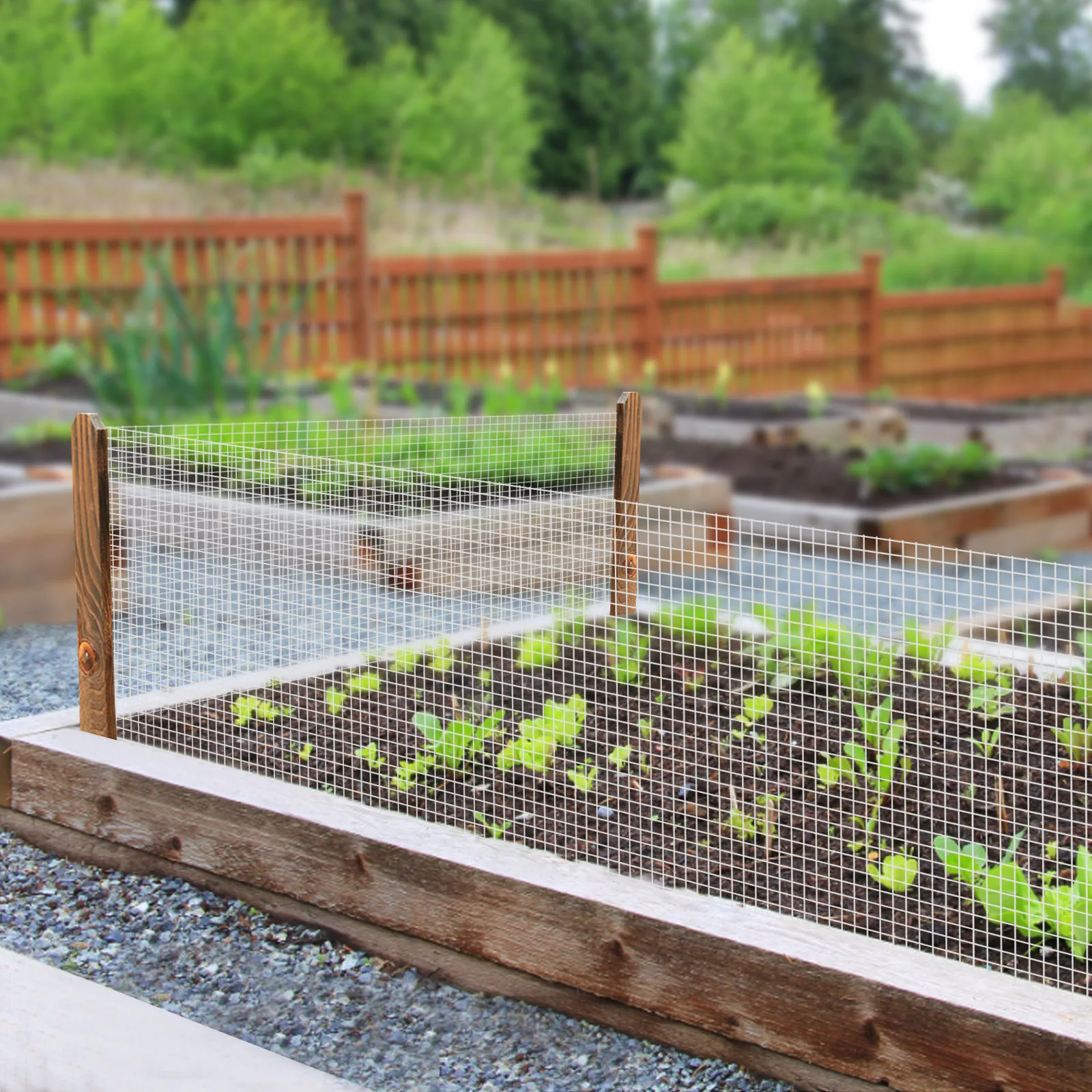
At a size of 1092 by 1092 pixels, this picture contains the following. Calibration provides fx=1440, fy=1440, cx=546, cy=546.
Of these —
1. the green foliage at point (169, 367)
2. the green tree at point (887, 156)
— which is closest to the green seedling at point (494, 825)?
the green foliage at point (169, 367)

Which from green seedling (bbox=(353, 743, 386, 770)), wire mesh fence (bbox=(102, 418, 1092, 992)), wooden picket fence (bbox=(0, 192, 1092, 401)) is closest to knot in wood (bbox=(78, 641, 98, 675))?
wire mesh fence (bbox=(102, 418, 1092, 992))

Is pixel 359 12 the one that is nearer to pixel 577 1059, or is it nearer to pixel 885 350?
pixel 885 350

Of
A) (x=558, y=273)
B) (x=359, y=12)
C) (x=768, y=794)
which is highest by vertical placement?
(x=359, y=12)

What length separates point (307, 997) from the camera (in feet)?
7.22

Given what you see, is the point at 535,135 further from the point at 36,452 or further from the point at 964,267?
the point at 36,452

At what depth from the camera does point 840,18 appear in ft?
150

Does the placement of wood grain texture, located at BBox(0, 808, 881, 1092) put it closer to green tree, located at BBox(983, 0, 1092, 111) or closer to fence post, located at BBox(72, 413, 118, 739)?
fence post, located at BBox(72, 413, 118, 739)

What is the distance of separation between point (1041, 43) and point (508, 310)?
5196 cm

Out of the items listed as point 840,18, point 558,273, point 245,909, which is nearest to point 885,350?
point 558,273

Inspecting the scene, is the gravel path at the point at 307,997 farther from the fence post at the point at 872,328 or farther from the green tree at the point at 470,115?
the green tree at the point at 470,115

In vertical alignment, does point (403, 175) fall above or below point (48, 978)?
above

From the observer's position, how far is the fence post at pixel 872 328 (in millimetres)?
12500

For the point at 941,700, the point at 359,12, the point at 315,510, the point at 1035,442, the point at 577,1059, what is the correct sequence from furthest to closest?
the point at 359,12 → the point at 1035,442 → the point at 315,510 → the point at 941,700 → the point at 577,1059

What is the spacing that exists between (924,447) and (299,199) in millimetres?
22337
